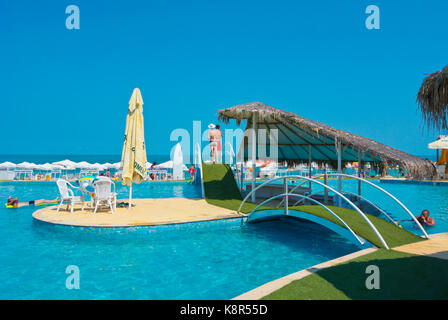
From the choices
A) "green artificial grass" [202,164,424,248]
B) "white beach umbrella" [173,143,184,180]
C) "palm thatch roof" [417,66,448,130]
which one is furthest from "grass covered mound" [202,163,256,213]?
"white beach umbrella" [173,143,184,180]

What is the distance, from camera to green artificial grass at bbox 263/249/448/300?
3.17 meters

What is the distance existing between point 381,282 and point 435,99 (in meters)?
2.33

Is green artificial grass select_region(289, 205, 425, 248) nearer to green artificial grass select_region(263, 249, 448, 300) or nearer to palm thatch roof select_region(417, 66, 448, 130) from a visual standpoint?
green artificial grass select_region(263, 249, 448, 300)

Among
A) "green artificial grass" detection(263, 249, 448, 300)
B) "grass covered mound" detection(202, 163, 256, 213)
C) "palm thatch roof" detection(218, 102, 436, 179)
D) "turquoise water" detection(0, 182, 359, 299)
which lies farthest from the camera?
"grass covered mound" detection(202, 163, 256, 213)

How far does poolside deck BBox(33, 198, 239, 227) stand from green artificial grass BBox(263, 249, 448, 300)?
13.7 feet

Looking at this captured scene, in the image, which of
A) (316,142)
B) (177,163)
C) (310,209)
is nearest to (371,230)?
(310,209)

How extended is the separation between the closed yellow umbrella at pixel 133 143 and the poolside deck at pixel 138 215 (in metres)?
0.94

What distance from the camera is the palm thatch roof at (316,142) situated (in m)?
7.77

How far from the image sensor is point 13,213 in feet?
31.7

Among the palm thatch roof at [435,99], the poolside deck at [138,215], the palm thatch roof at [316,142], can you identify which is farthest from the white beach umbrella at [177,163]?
the palm thatch roof at [435,99]

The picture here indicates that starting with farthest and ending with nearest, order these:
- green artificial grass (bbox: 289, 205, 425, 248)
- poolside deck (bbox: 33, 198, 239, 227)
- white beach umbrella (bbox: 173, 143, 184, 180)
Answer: white beach umbrella (bbox: 173, 143, 184, 180)
poolside deck (bbox: 33, 198, 239, 227)
green artificial grass (bbox: 289, 205, 425, 248)

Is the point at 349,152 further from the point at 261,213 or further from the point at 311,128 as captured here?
the point at 261,213

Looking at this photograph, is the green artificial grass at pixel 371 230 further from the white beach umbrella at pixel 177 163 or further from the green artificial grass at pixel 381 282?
the white beach umbrella at pixel 177 163

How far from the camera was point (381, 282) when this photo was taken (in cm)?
351
